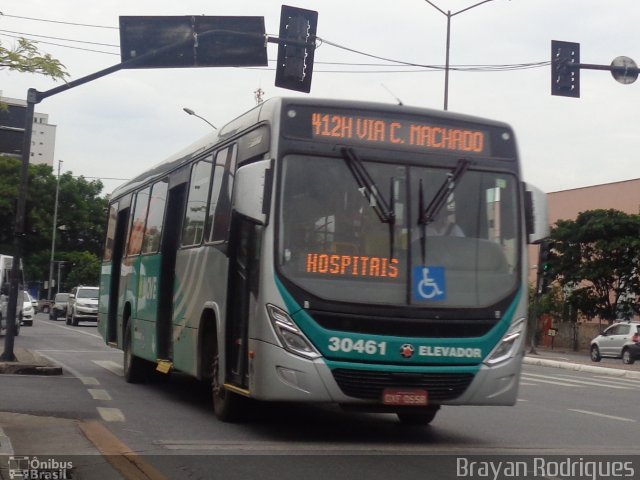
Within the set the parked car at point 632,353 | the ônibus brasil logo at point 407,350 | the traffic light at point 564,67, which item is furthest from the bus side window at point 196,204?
the parked car at point 632,353

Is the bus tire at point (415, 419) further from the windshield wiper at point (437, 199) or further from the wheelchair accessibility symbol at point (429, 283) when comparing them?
the windshield wiper at point (437, 199)

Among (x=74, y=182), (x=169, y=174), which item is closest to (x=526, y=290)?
(x=169, y=174)

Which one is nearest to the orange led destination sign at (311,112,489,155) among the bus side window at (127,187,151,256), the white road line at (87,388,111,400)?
the white road line at (87,388,111,400)

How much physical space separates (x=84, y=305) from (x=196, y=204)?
3729 cm

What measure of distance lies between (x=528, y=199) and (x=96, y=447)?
4645mm

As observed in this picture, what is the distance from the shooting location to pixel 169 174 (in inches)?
593

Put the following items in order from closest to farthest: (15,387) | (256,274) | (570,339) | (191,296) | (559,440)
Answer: (256,274), (559,440), (191,296), (15,387), (570,339)

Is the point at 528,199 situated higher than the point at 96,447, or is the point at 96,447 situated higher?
the point at 528,199

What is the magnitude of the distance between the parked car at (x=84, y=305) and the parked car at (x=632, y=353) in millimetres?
22936

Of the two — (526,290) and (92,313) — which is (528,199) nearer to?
(526,290)

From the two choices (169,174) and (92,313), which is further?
(92,313)

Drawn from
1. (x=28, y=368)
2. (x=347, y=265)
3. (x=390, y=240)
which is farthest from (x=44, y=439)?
(x=28, y=368)

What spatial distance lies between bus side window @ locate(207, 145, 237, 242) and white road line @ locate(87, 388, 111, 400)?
3.13 meters

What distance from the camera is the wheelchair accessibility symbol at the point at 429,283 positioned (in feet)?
32.6
